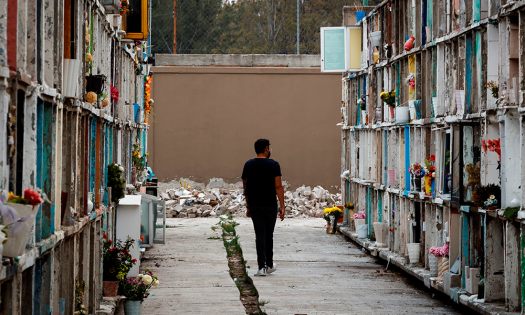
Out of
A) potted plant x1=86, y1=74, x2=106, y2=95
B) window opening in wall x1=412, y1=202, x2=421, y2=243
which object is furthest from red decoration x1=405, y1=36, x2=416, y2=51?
potted plant x1=86, y1=74, x2=106, y2=95

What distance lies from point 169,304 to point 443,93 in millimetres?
4251

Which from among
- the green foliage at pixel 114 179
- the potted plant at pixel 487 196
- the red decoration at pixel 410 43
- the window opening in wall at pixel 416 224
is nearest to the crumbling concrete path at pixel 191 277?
the green foliage at pixel 114 179

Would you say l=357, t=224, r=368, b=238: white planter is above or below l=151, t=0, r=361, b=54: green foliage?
below

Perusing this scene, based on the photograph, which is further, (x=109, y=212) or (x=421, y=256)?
(x=421, y=256)

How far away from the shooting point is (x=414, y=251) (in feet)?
33.6

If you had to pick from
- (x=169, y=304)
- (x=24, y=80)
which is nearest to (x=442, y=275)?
(x=169, y=304)

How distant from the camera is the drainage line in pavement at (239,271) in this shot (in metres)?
8.91

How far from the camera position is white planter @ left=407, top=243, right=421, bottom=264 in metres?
10.2

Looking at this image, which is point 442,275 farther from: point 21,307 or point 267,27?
point 267,27

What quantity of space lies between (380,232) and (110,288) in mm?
5366

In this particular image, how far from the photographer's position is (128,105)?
1239 centimetres

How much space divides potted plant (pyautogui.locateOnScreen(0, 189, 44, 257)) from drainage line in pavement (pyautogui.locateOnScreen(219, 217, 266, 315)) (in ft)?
15.2

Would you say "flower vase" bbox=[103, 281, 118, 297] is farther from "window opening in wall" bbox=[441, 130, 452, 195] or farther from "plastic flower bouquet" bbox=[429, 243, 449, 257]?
"window opening in wall" bbox=[441, 130, 452, 195]

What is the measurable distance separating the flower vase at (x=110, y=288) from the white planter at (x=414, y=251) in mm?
4209
